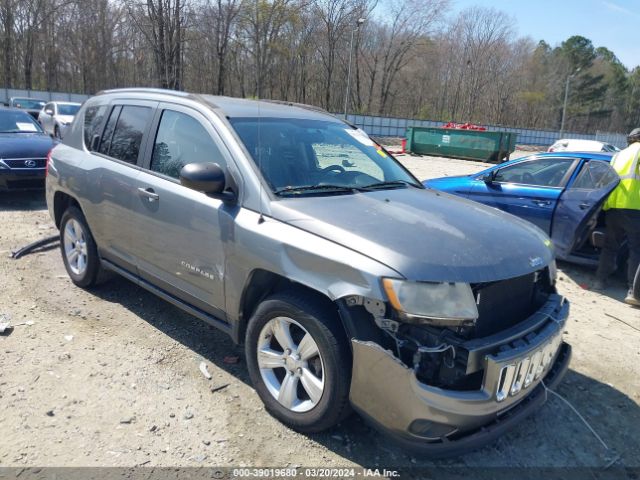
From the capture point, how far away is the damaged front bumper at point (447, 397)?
2.28 m

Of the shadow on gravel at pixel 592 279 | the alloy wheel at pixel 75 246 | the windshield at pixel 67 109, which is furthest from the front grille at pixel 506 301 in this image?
the windshield at pixel 67 109

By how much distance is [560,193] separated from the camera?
616 cm

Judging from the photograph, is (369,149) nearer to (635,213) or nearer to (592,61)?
(635,213)

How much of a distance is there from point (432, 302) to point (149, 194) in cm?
227

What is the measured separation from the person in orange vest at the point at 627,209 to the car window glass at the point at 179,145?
4405mm

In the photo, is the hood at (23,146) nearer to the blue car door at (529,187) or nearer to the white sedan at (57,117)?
the blue car door at (529,187)

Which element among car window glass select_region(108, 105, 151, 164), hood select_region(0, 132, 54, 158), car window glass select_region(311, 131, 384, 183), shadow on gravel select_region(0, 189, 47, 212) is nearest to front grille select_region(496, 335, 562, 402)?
car window glass select_region(311, 131, 384, 183)

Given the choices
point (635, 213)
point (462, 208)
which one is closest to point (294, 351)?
point (462, 208)

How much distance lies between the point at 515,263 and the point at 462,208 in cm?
75

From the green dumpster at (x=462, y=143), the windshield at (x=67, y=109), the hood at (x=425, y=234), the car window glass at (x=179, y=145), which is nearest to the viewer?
the hood at (x=425, y=234)

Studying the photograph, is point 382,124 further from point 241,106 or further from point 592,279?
point 241,106

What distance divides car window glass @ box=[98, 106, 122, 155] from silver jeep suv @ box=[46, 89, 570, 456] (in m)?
0.08

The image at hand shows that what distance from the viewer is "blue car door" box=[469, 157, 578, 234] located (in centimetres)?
623

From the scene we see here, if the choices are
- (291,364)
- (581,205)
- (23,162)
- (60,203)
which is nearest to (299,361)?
(291,364)
